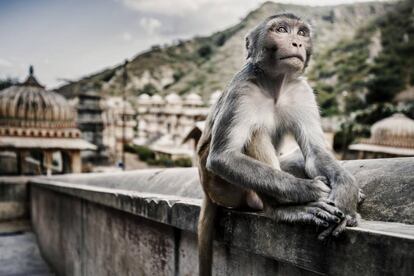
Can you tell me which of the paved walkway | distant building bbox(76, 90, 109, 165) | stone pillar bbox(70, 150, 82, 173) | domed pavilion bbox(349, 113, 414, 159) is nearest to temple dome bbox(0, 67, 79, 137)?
stone pillar bbox(70, 150, 82, 173)

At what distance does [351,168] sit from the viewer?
2.62m

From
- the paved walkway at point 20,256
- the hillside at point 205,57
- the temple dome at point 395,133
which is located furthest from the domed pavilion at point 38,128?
the hillside at point 205,57

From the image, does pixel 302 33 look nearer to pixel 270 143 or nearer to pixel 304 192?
pixel 270 143

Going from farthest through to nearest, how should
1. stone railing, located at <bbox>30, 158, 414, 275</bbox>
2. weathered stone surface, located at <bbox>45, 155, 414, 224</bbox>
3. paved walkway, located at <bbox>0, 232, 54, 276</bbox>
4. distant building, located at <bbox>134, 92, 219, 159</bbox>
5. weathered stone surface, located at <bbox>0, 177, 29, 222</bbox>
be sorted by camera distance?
distant building, located at <bbox>134, 92, 219, 159</bbox>, weathered stone surface, located at <bbox>0, 177, 29, 222</bbox>, paved walkway, located at <bbox>0, 232, 54, 276</bbox>, weathered stone surface, located at <bbox>45, 155, 414, 224</bbox>, stone railing, located at <bbox>30, 158, 414, 275</bbox>

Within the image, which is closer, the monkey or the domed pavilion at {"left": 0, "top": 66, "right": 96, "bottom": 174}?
the monkey

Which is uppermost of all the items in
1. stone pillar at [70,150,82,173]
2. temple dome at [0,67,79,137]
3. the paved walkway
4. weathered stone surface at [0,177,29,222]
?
temple dome at [0,67,79,137]

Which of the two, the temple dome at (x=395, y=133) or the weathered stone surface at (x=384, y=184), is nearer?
the weathered stone surface at (x=384, y=184)

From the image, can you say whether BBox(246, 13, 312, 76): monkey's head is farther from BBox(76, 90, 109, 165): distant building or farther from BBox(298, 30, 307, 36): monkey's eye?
BBox(76, 90, 109, 165): distant building

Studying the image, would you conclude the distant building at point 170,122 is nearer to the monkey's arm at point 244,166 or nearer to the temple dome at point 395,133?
the temple dome at point 395,133

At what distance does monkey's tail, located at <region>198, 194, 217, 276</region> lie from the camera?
2.30 m

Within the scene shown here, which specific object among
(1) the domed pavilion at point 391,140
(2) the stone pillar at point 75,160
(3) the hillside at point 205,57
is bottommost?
(2) the stone pillar at point 75,160

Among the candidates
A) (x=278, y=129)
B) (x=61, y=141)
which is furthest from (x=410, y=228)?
(x=61, y=141)

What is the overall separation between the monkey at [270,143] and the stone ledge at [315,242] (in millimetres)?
71

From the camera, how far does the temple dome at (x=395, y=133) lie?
14.9 meters
